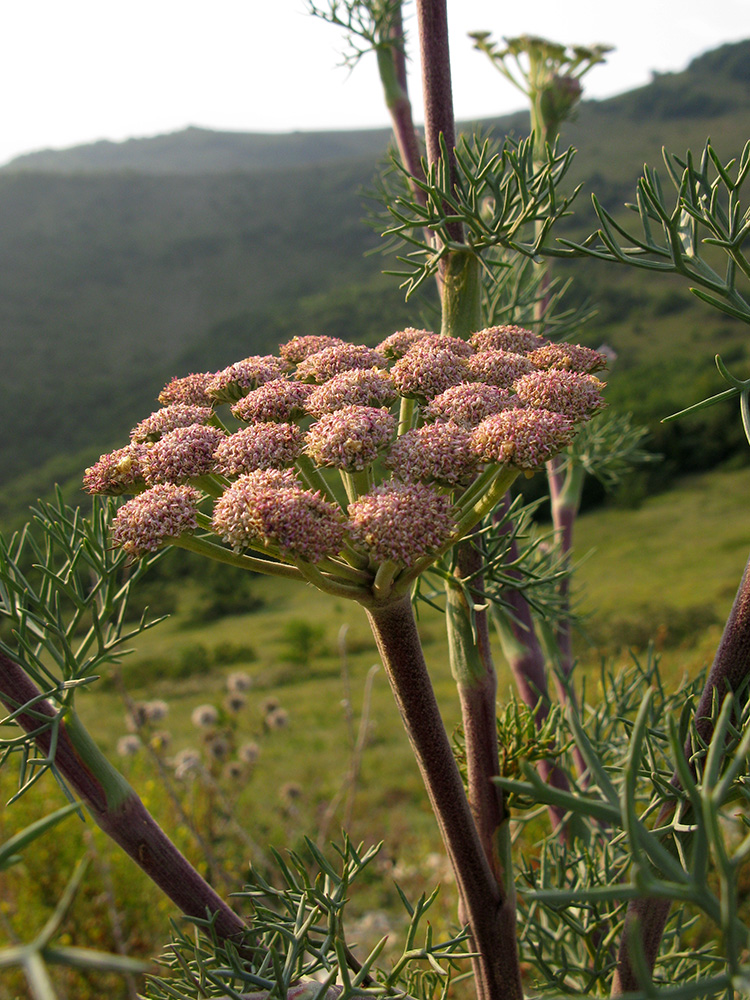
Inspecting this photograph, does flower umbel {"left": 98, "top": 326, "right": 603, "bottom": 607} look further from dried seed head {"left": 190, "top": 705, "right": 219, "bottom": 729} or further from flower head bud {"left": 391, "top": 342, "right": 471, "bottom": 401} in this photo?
dried seed head {"left": 190, "top": 705, "right": 219, "bottom": 729}

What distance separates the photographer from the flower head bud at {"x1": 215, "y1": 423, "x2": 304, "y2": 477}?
821 mm

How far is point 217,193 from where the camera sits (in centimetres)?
4028

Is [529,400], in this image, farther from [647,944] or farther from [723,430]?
[723,430]

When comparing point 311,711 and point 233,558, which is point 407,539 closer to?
point 233,558

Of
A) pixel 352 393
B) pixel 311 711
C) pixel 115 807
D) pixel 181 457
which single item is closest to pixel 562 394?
pixel 352 393

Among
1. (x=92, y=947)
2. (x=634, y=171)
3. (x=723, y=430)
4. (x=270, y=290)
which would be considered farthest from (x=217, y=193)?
(x=92, y=947)

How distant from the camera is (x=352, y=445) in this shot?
0.79m

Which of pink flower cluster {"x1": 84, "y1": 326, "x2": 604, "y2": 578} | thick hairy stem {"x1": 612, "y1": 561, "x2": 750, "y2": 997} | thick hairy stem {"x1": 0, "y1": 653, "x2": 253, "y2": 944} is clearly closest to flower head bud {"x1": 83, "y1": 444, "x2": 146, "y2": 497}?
pink flower cluster {"x1": 84, "y1": 326, "x2": 604, "y2": 578}

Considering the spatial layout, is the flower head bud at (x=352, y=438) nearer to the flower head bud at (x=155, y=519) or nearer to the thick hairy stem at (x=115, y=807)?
the flower head bud at (x=155, y=519)

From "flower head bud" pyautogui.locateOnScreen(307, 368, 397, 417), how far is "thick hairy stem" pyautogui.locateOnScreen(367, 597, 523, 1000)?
0.26m

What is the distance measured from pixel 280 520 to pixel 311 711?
8.16 m

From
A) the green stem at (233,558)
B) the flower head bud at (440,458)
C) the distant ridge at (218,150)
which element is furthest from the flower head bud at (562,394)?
the distant ridge at (218,150)

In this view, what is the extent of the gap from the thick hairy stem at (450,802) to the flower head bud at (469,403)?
23 cm

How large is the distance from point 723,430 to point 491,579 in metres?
15.6
